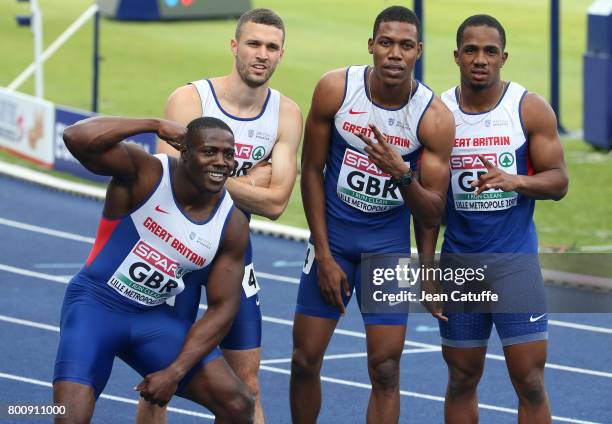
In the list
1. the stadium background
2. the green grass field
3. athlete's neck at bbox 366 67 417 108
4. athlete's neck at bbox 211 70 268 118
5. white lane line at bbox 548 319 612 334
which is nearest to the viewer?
athlete's neck at bbox 366 67 417 108

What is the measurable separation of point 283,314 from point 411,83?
4684 mm

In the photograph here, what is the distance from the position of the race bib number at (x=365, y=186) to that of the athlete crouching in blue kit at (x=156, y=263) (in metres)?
0.72

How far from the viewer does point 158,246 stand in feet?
22.6

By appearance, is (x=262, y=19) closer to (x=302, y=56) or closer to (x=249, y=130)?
(x=249, y=130)

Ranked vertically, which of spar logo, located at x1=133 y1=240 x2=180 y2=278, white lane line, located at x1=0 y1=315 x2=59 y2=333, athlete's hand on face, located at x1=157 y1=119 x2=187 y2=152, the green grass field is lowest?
white lane line, located at x1=0 y1=315 x2=59 y2=333

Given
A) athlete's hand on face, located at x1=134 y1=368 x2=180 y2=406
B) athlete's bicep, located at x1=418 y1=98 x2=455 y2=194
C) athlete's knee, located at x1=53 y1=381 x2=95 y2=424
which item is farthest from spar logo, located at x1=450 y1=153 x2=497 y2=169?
athlete's knee, located at x1=53 y1=381 x2=95 y2=424

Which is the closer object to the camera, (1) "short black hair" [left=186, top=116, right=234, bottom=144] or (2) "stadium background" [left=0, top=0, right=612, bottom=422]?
(1) "short black hair" [left=186, top=116, right=234, bottom=144]

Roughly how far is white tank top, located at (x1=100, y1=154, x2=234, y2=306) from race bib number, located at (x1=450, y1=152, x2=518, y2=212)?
52.6 inches

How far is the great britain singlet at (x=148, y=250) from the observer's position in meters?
6.89

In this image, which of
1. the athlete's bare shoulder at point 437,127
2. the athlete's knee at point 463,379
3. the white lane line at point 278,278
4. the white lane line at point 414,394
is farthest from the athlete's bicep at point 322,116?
the white lane line at point 278,278

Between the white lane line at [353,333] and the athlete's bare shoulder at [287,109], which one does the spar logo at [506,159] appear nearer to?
the athlete's bare shoulder at [287,109]

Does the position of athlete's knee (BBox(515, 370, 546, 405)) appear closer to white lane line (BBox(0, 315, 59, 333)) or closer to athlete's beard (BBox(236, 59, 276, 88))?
athlete's beard (BBox(236, 59, 276, 88))

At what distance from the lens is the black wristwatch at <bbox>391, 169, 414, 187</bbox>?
6949 mm

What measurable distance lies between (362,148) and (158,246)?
4.02 feet
